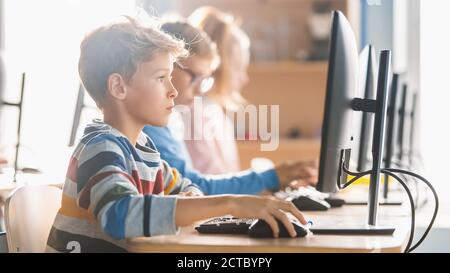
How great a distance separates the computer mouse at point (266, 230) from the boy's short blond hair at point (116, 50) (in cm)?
36

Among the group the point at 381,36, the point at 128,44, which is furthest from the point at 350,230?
the point at 381,36

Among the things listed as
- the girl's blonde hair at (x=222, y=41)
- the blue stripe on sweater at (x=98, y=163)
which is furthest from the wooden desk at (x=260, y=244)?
the girl's blonde hair at (x=222, y=41)

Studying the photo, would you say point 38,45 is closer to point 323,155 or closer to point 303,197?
point 303,197

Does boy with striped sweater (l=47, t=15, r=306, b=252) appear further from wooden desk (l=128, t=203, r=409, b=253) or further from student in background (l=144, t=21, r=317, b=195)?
student in background (l=144, t=21, r=317, b=195)

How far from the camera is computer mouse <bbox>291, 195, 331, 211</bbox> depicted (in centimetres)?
159

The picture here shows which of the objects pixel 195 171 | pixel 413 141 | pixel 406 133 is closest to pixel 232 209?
pixel 195 171

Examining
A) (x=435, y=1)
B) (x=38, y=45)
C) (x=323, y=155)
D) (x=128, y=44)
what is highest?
(x=435, y=1)

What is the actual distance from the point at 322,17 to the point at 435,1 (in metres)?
1.01

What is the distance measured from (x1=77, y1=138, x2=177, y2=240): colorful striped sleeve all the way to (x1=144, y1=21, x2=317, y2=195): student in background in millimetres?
705

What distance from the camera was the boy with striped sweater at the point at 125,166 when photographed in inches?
45.4

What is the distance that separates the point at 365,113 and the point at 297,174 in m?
0.46

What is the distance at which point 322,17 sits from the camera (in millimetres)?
3666

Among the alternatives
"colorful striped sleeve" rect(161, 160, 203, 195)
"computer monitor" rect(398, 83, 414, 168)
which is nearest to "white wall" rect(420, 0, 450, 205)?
"computer monitor" rect(398, 83, 414, 168)

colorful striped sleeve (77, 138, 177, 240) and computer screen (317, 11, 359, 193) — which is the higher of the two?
computer screen (317, 11, 359, 193)
